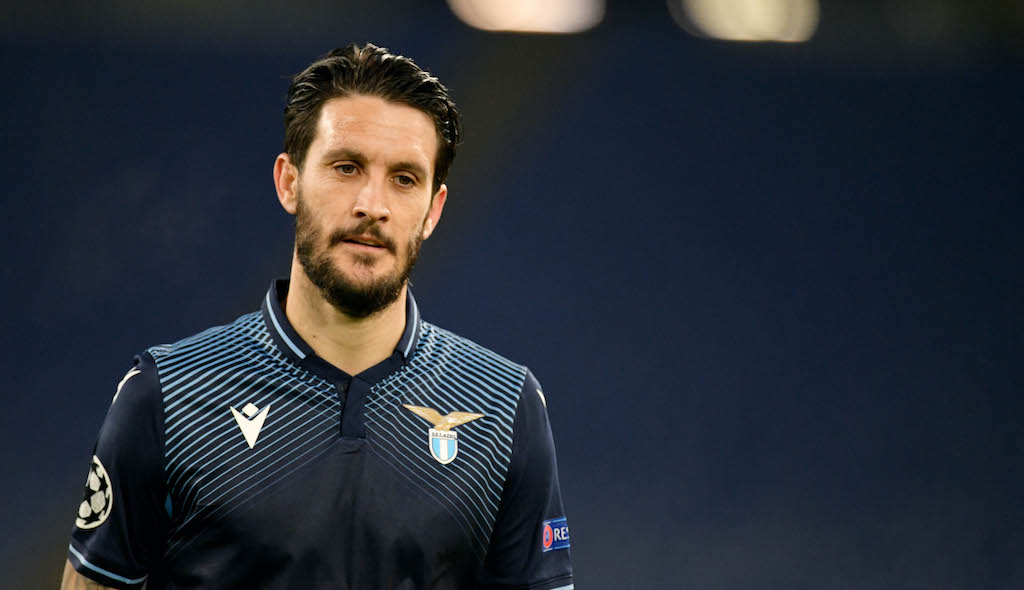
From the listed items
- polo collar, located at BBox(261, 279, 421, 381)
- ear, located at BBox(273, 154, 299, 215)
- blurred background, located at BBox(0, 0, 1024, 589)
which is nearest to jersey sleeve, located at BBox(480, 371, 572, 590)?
polo collar, located at BBox(261, 279, 421, 381)

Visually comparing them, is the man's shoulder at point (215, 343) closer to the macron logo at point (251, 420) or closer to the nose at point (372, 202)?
the macron logo at point (251, 420)

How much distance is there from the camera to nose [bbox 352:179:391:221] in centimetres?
132

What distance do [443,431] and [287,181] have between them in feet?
1.29

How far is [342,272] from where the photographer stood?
1.31 metres

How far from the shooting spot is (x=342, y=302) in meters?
1.33

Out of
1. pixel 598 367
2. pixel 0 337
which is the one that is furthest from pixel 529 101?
pixel 0 337

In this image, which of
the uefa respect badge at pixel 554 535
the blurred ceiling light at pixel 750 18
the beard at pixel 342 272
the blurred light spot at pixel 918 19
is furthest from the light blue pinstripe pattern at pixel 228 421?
the blurred light spot at pixel 918 19

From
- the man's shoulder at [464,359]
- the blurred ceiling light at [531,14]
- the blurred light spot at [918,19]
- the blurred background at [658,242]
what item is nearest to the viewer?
the man's shoulder at [464,359]

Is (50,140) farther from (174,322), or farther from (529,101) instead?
(529,101)

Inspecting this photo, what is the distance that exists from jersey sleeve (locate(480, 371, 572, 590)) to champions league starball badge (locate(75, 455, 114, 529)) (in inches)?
18.8

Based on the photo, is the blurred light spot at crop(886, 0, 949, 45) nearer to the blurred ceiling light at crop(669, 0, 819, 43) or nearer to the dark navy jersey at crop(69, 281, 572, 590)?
the blurred ceiling light at crop(669, 0, 819, 43)

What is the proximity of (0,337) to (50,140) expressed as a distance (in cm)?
48

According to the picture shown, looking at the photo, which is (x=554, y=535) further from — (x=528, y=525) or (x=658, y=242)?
(x=658, y=242)

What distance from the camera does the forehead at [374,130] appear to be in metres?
1.35
